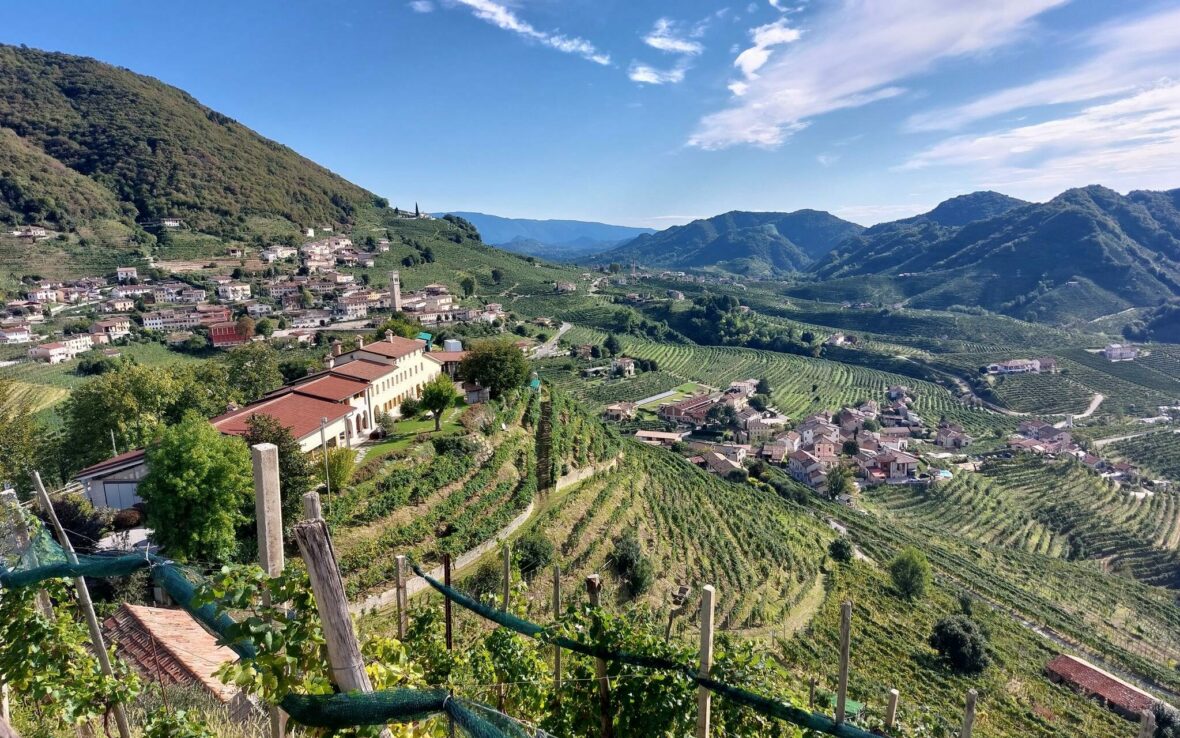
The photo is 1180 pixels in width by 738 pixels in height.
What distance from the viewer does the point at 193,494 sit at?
1263 centimetres

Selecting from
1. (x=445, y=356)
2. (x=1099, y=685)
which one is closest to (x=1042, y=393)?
(x=1099, y=685)

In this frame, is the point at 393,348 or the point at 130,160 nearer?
the point at 393,348

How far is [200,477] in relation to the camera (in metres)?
12.8

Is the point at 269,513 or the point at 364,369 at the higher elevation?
the point at 269,513

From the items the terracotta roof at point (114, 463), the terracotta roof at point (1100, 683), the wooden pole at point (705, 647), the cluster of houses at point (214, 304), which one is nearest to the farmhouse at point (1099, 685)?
the terracotta roof at point (1100, 683)

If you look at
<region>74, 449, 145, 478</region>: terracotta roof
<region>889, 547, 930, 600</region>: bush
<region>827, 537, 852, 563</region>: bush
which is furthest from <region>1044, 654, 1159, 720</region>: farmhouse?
<region>74, 449, 145, 478</region>: terracotta roof

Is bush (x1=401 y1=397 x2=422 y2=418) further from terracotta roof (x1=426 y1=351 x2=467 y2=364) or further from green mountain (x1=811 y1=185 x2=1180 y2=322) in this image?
green mountain (x1=811 y1=185 x2=1180 y2=322)

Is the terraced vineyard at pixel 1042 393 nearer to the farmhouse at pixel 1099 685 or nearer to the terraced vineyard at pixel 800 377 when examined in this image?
the terraced vineyard at pixel 800 377

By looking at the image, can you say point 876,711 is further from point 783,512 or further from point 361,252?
point 361,252

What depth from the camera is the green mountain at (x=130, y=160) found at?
76.8 m

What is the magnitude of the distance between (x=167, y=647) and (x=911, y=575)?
29314 mm

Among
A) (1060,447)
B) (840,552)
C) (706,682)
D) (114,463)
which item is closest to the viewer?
(706,682)

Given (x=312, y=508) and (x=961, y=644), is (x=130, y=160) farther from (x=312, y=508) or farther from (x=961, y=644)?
(x=961, y=644)

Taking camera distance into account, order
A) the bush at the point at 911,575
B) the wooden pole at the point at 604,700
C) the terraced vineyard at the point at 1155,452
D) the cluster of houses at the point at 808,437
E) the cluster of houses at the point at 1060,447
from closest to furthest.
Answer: the wooden pole at the point at 604,700 < the bush at the point at 911,575 < the cluster of houses at the point at 808,437 < the cluster of houses at the point at 1060,447 < the terraced vineyard at the point at 1155,452
